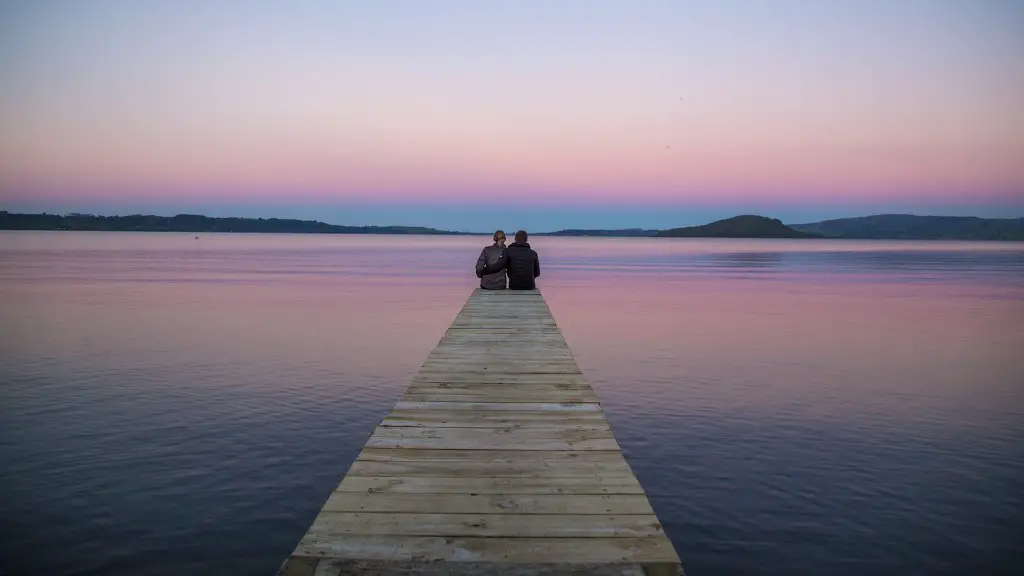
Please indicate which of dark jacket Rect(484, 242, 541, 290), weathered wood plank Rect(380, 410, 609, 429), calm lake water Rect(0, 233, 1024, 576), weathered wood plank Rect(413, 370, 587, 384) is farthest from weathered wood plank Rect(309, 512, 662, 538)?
dark jacket Rect(484, 242, 541, 290)

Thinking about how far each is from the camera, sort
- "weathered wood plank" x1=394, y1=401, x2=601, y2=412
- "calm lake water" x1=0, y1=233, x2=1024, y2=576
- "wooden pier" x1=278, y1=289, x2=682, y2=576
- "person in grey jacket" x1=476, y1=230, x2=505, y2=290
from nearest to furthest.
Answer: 1. "wooden pier" x1=278, y1=289, x2=682, y2=576
2. "calm lake water" x1=0, y1=233, x2=1024, y2=576
3. "weathered wood plank" x1=394, y1=401, x2=601, y2=412
4. "person in grey jacket" x1=476, y1=230, x2=505, y2=290

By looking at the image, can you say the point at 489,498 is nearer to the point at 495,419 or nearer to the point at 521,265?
Answer: the point at 495,419

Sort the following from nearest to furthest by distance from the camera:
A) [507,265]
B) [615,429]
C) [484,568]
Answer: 1. [484,568]
2. [615,429]
3. [507,265]

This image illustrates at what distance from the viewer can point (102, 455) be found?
10.3 m

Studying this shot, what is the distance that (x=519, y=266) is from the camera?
21531 millimetres

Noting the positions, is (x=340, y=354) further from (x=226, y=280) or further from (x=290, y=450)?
(x=226, y=280)

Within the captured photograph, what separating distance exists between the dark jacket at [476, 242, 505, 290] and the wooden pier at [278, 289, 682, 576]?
38.7ft

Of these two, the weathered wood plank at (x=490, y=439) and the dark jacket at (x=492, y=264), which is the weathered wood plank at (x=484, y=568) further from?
the dark jacket at (x=492, y=264)

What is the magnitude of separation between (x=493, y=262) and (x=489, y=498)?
16197mm

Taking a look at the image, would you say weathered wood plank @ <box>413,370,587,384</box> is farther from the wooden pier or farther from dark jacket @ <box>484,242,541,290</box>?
dark jacket @ <box>484,242,541,290</box>

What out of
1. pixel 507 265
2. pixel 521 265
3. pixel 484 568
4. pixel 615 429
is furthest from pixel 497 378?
pixel 507 265

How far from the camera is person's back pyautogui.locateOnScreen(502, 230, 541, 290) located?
68.7ft

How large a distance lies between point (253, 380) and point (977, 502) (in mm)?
13645

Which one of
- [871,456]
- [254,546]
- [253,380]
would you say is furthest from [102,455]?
[871,456]
